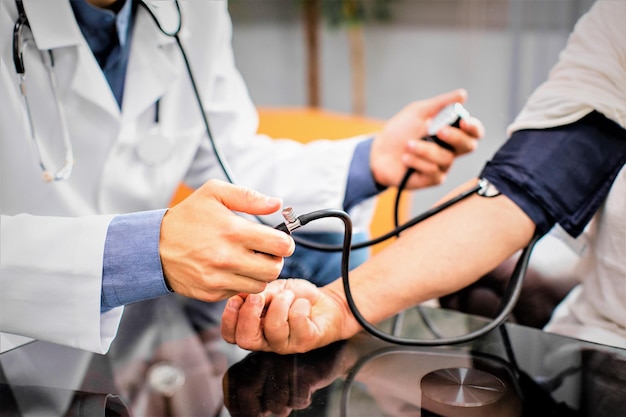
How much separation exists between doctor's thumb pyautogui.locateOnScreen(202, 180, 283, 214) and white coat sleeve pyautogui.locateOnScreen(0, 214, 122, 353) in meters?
0.13

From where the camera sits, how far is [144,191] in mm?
1031

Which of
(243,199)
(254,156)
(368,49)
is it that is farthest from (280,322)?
(368,49)

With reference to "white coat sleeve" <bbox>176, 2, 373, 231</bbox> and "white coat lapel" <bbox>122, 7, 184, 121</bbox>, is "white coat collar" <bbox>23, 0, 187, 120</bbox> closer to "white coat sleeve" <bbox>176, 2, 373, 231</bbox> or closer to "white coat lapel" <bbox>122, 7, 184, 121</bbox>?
"white coat lapel" <bbox>122, 7, 184, 121</bbox>

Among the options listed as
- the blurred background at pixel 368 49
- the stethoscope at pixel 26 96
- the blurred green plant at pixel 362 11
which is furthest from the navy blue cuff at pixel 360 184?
the blurred green plant at pixel 362 11

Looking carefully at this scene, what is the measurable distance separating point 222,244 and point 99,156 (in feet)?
1.28

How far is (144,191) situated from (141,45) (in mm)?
216

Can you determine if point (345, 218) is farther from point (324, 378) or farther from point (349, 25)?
point (349, 25)

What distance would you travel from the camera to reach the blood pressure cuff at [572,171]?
836mm

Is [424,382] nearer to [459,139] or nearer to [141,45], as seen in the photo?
[459,139]

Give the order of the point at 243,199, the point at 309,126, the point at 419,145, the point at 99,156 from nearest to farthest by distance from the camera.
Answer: the point at 243,199, the point at 99,156, the point at 419,145, the point at 309,126

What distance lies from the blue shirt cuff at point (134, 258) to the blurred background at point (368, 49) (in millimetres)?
2103

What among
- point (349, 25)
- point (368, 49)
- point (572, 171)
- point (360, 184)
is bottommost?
point (368, 49)

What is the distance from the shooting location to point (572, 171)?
33.0 inches

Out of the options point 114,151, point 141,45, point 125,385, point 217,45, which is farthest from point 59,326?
point 217,45
